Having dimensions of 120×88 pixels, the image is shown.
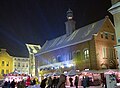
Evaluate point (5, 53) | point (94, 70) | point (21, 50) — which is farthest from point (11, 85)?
point (21, 50)

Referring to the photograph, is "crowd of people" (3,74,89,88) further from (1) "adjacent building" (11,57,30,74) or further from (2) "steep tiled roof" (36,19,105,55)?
(1) "adjacent building" (11,57,30,74)

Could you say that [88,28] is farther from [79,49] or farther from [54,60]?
[54,60]

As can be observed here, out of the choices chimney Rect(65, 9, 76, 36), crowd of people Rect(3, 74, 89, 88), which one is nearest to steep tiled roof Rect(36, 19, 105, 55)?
chimney Rect(65, 9, 76, 36)

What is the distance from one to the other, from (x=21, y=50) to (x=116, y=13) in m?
51.4

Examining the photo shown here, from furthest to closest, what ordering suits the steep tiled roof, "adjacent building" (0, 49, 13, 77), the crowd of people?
"adjacent building" (0, 49, 13, 77) < the steep tiled roof < the crowd of people

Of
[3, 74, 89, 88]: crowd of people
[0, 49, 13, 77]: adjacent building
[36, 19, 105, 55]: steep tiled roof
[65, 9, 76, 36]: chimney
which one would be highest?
[65, 9, 76, 36]: chimney

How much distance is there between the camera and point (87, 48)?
1467 inches

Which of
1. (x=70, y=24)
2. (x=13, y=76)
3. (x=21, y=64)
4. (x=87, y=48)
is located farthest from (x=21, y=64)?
(x=87, y=48)

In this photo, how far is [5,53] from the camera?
65875 mm

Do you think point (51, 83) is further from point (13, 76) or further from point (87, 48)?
point (87, 48)

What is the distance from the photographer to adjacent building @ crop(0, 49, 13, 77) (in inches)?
2538

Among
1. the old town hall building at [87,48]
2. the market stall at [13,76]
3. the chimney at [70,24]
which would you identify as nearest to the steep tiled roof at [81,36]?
the old town hall building at [87,48]

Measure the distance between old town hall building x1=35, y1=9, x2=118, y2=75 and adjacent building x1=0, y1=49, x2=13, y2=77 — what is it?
2290cm

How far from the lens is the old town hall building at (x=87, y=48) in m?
35.8
